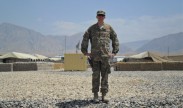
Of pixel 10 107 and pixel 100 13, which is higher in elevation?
pixel 100 13

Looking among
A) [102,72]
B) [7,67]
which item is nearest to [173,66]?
[7,67]

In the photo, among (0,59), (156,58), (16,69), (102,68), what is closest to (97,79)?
(102,68)

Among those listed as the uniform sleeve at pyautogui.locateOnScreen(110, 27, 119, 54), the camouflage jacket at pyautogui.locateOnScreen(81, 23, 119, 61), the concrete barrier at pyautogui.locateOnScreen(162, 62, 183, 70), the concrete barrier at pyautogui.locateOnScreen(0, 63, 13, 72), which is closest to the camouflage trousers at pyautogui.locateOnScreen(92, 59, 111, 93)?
the camouflage jacket at pyautogui.locateOnScreen(81, 23, 119, 61)

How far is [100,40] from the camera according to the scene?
24.6 ft

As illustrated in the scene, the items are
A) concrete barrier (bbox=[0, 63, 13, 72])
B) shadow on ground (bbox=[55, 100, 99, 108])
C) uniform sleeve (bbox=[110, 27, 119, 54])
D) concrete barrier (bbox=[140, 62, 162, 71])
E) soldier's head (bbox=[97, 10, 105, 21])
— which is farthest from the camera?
concrete barrier (bbox=[0, 63, 13, 72])

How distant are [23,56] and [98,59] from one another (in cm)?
3757

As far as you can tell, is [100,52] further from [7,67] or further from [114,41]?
[7,67]

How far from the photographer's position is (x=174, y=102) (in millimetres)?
6965

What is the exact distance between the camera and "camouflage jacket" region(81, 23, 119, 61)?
7480mm

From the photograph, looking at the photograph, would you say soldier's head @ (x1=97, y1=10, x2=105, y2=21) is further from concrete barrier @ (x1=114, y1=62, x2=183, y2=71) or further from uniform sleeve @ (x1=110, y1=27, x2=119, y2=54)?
concrete barrier @ (x1=114, y1=62, x2=183, y2=71)

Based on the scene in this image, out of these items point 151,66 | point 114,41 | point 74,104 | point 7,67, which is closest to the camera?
point 74,104

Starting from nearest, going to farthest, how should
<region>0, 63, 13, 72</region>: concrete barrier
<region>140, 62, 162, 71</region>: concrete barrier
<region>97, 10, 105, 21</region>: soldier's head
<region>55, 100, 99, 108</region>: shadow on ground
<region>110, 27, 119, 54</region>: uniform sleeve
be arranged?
<region>55, 100, 99, 108</region>: shadow on ground
<region>97, 10, 105, 21</region>: soldier's head
<region>110, 27, 119, 54</region>: uniform sleeve
<region>140, 62, 162, 71</region>: concrete barrier
<region>0, 63, 13, 72</region>: concrete barrier

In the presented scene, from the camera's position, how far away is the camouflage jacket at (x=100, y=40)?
24.5 ft

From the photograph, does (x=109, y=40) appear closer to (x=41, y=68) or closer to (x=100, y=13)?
(x=100, y=13)
